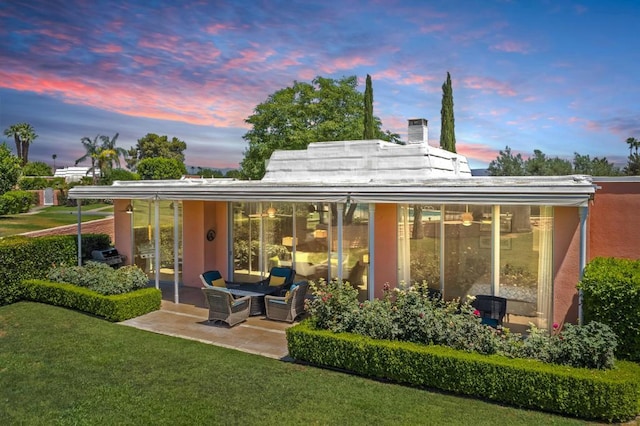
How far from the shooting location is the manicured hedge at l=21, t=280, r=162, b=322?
1134 centimetres

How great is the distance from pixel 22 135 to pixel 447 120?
7673 centimetres

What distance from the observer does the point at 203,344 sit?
9.52 metres

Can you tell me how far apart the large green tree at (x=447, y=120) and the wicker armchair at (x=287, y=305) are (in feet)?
56.4

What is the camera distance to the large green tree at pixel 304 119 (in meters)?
35.4

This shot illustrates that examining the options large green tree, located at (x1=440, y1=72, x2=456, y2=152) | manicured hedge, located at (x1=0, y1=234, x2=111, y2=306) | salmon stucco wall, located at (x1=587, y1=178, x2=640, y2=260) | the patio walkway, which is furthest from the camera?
large green tree, located at (x1=440, y1=72, x2=456, y2=152)

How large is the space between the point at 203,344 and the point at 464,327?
17.5ft

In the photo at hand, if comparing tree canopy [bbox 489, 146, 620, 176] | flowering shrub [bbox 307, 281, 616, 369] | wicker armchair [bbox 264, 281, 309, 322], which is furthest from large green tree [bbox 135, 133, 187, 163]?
flowering shrub [bbox 307, 281, 616, 369]

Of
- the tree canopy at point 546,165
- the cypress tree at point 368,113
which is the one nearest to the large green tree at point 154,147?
the cypress tree at point 368,113

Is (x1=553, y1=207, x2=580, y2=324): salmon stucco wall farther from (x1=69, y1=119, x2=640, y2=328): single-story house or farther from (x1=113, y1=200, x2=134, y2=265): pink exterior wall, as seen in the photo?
(x1=113, y1=200, x2=134, y2=265): pink exterior wall

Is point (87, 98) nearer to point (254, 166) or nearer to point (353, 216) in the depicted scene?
point (254, 166)

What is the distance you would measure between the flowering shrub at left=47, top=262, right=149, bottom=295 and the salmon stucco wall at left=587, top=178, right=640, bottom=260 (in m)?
11.2

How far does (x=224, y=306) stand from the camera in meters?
10.7

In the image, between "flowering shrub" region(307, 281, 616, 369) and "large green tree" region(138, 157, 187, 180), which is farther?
"large green tree" region(138, 157, 187, 180)

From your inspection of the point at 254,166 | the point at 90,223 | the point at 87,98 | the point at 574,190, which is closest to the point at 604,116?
the point at 574,190
